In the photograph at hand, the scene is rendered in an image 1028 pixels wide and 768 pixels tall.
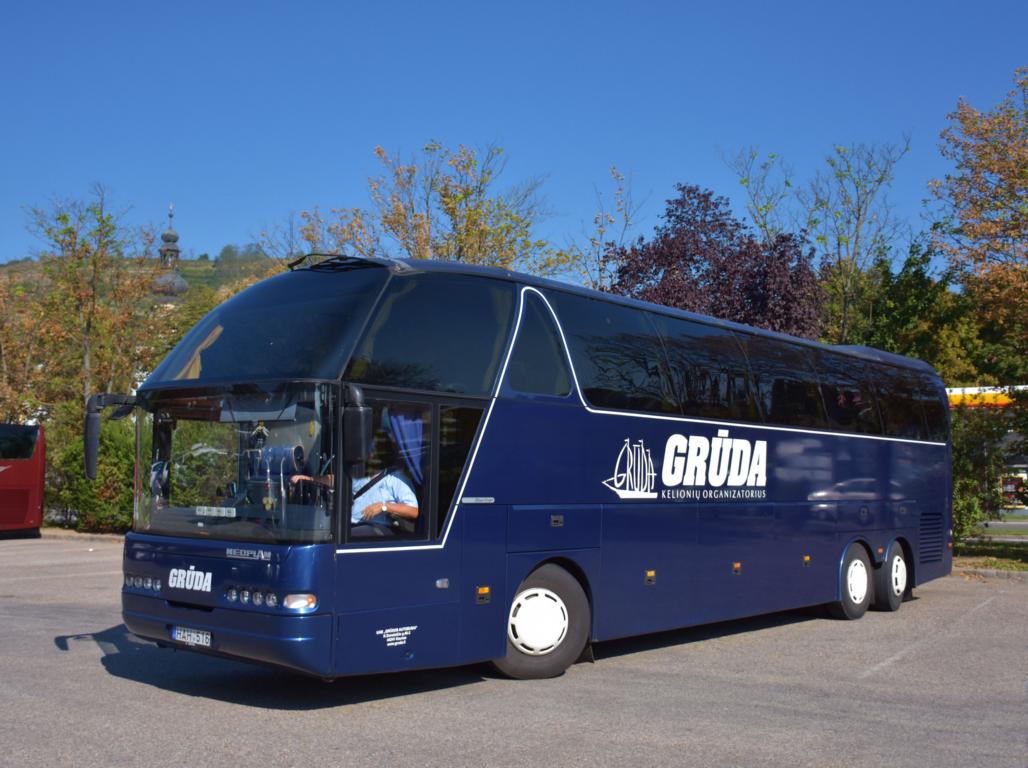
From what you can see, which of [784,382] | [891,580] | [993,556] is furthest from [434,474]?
[993,556]

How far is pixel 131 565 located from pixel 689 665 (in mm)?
5124

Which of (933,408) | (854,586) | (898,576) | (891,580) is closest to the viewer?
(854,586)

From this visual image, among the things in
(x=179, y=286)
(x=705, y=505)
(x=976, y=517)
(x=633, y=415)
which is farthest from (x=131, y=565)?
(x=179, y=286)

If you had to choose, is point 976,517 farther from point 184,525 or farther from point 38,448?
point 38,448

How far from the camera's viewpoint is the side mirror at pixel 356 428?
24.5 ft

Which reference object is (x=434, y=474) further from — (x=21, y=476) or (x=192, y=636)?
(x=21, y=476)

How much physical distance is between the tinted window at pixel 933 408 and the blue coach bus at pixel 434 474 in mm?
5668

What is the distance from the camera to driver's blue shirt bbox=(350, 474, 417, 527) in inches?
308

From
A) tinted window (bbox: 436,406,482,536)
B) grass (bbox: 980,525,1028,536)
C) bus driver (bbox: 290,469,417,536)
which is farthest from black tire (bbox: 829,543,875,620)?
grass (bbox: 980,525,1028,536)

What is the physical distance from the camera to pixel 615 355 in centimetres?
1038

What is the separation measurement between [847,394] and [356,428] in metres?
8.81

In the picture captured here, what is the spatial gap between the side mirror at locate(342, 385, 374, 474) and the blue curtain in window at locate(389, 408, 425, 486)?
55 cm

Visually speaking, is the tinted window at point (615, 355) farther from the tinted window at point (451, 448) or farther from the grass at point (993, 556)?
the grass at point (993, 556)

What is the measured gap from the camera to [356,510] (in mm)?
7801
